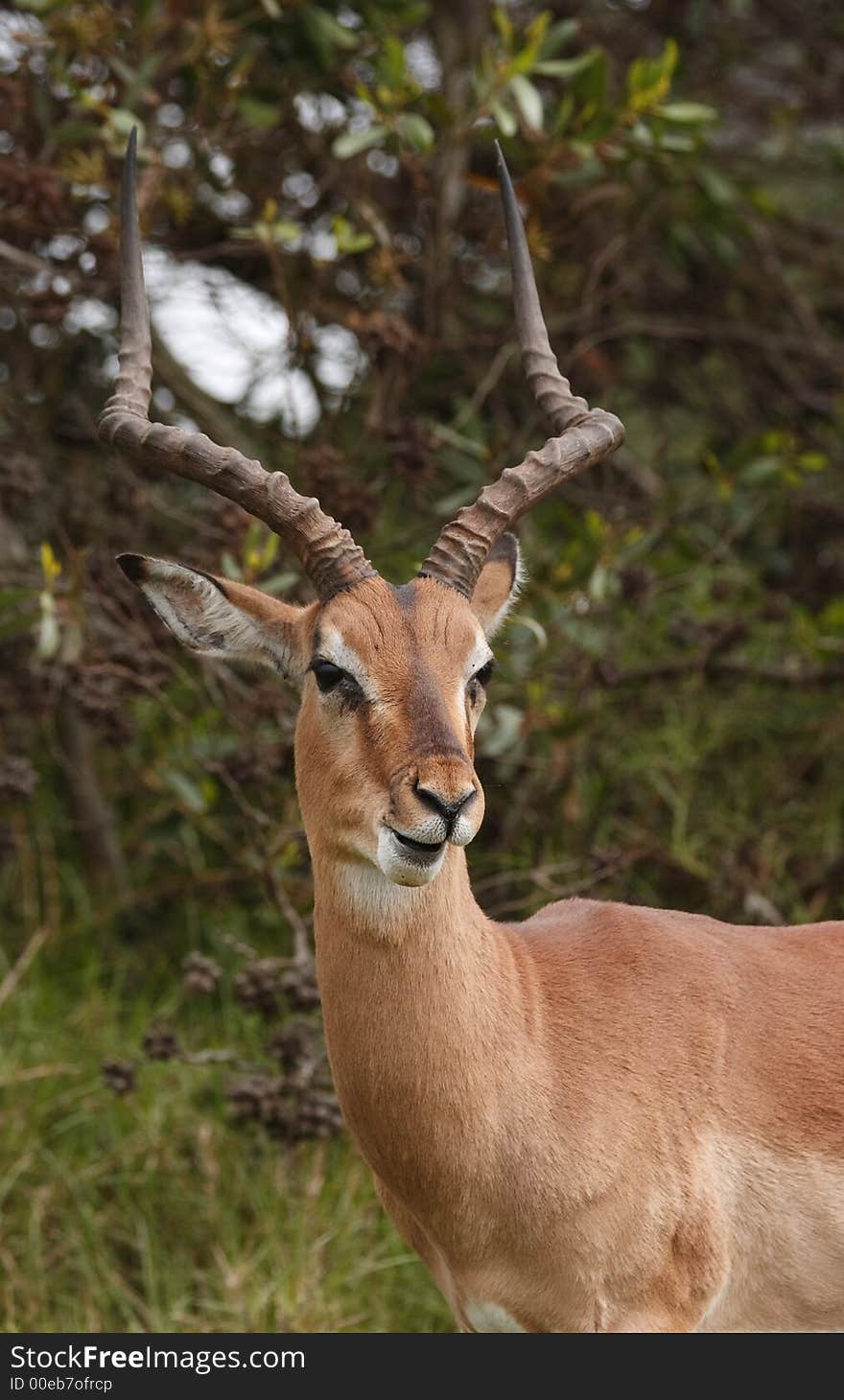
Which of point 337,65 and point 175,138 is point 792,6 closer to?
point 337,65

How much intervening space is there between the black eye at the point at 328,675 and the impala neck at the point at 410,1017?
374 millimetres

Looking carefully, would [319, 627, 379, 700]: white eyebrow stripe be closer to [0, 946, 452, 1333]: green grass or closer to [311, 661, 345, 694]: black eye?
[311, 661, 345, 694]: black eye

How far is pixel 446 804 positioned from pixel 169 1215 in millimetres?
3033

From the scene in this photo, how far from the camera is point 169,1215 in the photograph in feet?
18.7

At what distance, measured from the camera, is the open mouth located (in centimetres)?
329

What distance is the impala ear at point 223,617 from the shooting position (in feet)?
13.1

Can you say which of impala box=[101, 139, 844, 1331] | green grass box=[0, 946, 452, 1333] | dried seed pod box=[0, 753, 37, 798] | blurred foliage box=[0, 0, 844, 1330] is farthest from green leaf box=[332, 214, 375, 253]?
green grass box=[0, 946, 452, 1333]

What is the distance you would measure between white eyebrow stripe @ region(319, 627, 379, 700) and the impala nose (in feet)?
1.24

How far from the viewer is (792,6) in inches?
317

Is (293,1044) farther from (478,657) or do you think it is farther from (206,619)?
(478,657)

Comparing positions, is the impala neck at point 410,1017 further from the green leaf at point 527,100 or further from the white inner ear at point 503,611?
the green leaf at point 527,100

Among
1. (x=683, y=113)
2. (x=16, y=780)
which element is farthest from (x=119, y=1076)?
(x=683, y=113)

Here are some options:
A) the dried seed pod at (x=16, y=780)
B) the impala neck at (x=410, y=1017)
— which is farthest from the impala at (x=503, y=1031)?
the dried seed pod at (x=16, y=780)

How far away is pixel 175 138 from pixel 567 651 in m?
2.41
